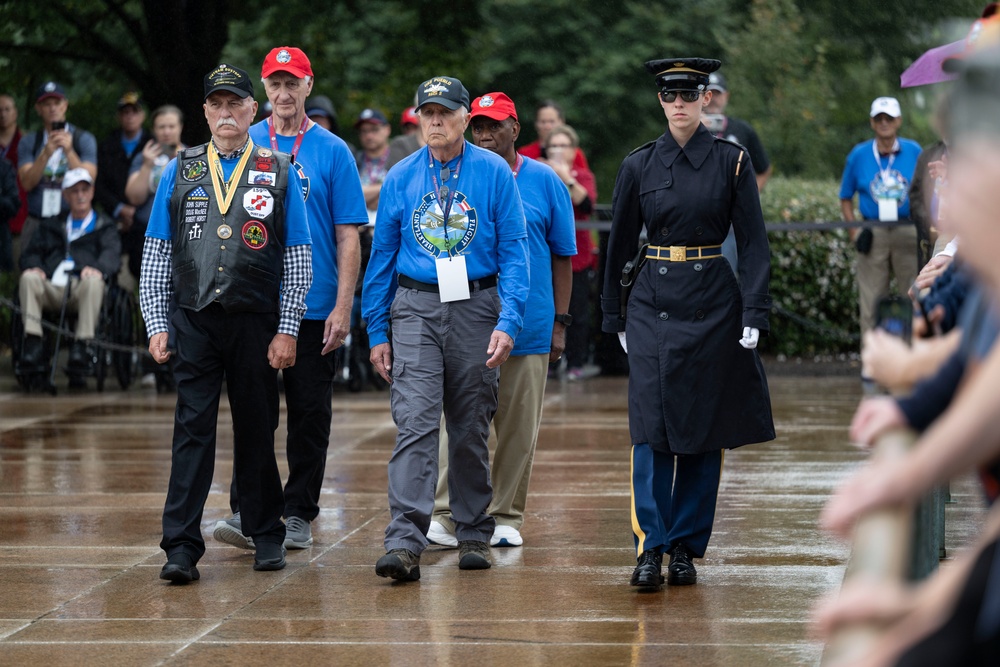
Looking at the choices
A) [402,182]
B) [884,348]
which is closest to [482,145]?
[402,182]

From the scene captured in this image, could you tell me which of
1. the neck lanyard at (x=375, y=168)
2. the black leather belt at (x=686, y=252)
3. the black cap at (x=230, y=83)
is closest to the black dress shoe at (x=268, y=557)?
the black cap at (x=230, y=83)

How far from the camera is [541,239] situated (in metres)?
7.79

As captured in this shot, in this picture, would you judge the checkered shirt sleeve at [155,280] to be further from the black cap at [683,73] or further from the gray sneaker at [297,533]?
the black cap at [683,73]

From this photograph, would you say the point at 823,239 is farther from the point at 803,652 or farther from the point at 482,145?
the point at 803,652

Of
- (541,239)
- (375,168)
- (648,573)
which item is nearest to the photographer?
(648,573)

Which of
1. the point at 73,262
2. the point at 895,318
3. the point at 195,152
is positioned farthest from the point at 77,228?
the point at 895,318

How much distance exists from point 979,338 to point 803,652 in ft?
8.74

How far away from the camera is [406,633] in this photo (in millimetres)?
5637

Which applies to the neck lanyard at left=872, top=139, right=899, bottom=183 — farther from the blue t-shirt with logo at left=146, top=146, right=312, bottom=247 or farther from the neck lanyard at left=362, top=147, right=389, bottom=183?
the blue t-shirt with logo at left=146, top=146, right=312, bottom=247

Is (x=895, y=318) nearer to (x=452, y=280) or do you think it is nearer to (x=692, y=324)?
(x=692, y=324)

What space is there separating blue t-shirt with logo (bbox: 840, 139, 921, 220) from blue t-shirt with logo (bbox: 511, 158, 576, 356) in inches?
273

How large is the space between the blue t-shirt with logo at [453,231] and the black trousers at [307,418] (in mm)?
456

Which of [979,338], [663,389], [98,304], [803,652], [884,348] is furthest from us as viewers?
[98,304]

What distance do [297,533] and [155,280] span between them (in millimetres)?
1374
